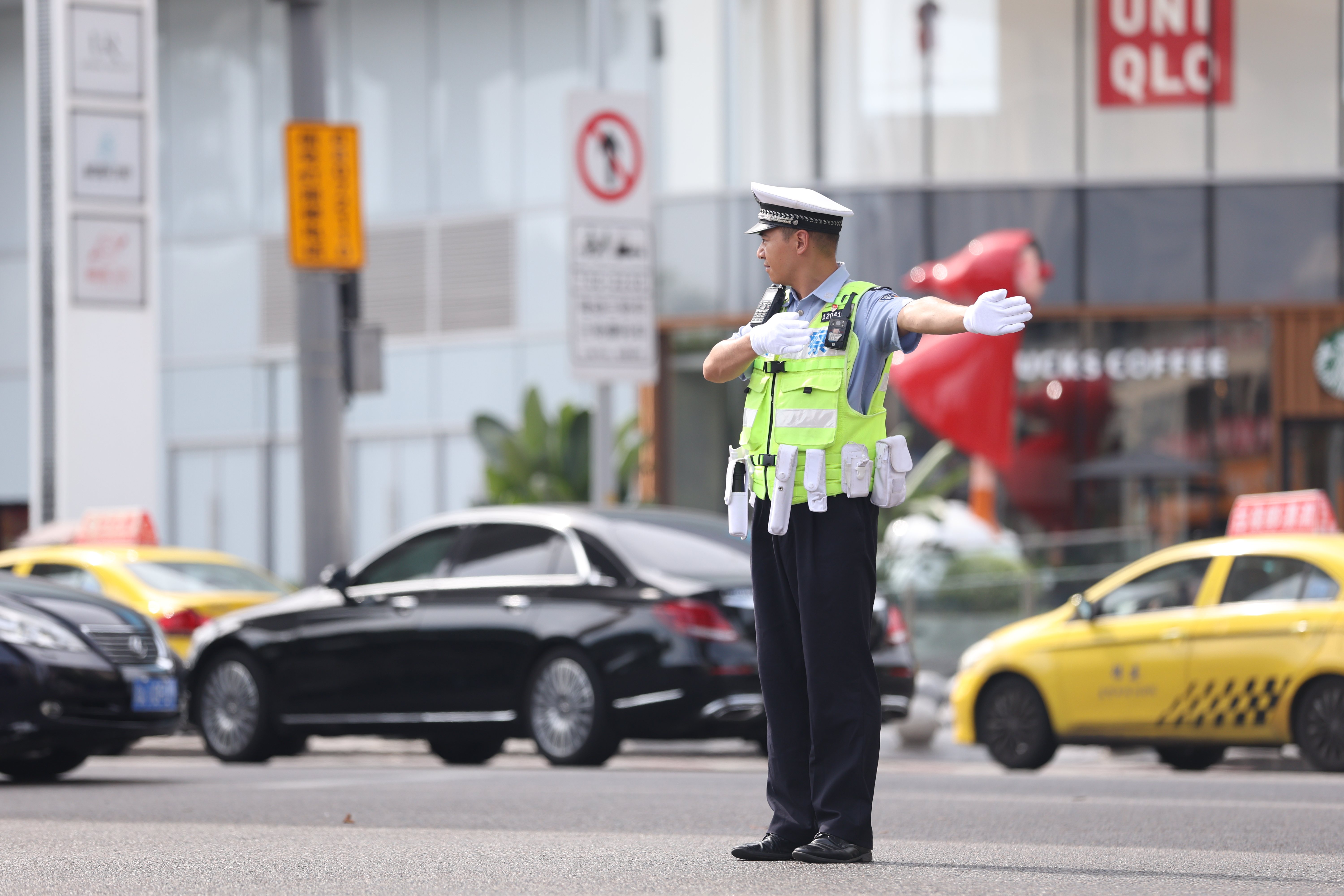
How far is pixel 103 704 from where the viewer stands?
10.7m

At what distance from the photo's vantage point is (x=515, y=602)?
1236cm

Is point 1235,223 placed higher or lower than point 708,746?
higher

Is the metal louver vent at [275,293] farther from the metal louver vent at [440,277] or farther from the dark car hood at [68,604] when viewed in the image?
the dark car hood at [68,604]

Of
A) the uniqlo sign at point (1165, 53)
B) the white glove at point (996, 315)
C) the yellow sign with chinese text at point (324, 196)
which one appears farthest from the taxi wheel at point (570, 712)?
the uniqlo sign at point (1165, 53)

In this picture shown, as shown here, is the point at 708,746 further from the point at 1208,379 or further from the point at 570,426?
the point at 1208,379

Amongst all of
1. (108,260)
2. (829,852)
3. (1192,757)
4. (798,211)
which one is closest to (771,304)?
(798,211)

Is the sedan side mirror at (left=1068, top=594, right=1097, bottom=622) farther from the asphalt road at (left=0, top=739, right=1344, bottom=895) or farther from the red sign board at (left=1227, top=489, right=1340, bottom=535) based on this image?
the asphalt road at (left=0, top=739, right=1344, bottom=895)

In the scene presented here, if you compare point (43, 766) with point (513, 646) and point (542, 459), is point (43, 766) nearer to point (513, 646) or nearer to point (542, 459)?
point (513, 646)

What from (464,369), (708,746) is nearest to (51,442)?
(464,369)

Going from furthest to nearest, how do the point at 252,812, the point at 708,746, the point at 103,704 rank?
the point at 708,746
the point at 103,704
the point at 252,812

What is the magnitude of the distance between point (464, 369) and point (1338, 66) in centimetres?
1297

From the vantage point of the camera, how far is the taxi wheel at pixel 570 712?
1186 cm

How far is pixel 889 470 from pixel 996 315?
0.61 m

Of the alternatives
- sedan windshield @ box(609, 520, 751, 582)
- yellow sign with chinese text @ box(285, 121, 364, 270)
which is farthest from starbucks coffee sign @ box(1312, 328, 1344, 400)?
sedan windshield @ box(609, 520, 751, 582)
